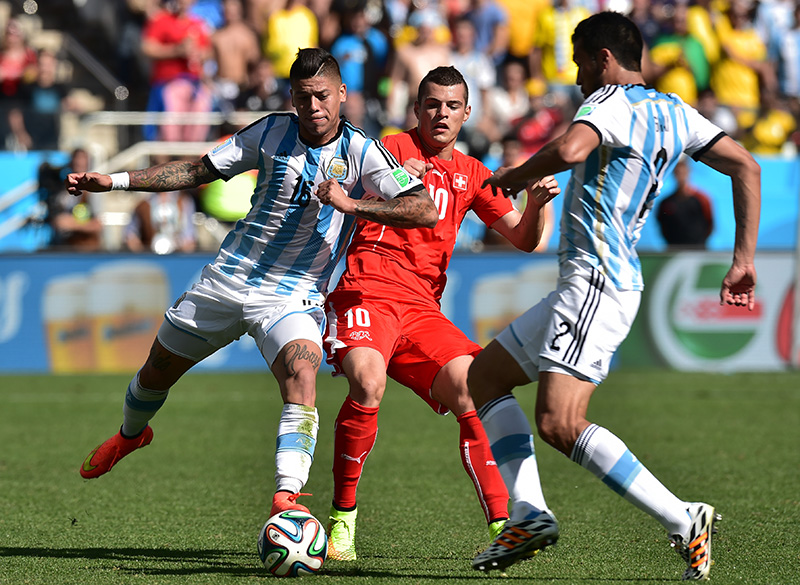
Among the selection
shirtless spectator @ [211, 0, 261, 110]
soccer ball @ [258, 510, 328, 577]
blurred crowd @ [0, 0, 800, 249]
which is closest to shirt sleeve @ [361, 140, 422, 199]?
soccer ball @ [258, 510, 328, 577]

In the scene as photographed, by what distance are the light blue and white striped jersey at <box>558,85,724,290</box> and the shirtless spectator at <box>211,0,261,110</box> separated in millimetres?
12021

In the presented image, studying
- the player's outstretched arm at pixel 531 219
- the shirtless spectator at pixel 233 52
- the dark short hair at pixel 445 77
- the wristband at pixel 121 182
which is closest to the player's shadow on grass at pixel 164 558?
the wristband at pixel 121 182

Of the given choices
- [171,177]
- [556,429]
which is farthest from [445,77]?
[556,429]

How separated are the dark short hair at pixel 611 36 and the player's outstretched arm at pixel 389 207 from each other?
1028 millimetres

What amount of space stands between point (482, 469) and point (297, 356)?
1.02 metres

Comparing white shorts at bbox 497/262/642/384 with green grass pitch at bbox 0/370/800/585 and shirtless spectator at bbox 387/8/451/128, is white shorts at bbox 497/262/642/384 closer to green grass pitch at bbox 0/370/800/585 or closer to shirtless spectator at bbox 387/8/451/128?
green grass pitch at bbox 0/370/800/585

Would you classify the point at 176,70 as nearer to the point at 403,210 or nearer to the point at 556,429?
the point at 403,210

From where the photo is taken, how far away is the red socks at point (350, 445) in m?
5.25

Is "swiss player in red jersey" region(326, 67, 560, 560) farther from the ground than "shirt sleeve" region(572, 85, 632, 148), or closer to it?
closer to it

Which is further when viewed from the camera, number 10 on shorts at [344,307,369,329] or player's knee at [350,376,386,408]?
number 10 on shorts at [344,307,369,329]

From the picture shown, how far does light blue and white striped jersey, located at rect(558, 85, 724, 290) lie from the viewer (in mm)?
4367

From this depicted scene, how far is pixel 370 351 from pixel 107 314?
801 centimetres

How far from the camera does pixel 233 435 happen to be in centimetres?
919

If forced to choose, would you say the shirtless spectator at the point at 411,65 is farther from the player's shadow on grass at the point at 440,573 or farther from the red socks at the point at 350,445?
the player's shadow on grass at the point at 440,573
